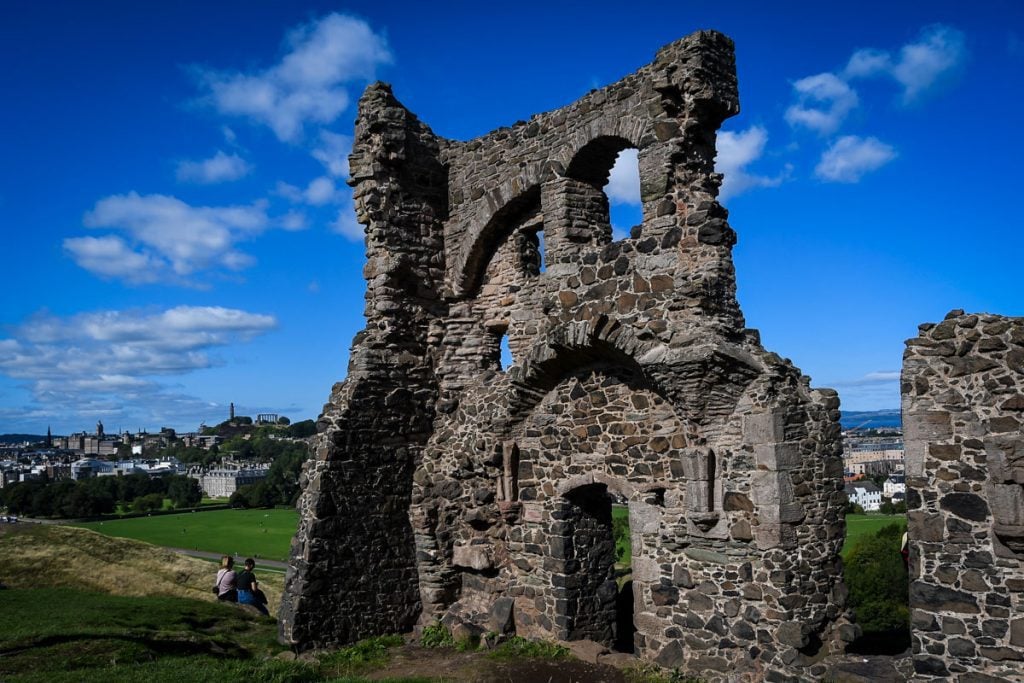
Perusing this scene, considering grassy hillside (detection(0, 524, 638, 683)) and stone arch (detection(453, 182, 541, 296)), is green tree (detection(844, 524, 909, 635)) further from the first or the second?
stone arch (detection(453, 182, 541, 296))

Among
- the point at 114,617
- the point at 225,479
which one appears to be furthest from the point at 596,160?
the point at 225,479

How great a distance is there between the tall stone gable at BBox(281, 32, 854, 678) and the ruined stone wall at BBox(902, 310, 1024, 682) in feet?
5.01

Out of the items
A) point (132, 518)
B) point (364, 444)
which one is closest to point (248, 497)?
point (132, 518)

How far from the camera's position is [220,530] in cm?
5728

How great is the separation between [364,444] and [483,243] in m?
3.59

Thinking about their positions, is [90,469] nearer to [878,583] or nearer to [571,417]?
[878,583]

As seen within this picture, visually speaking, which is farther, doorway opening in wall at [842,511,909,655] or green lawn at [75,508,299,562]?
green lawn at [75,508,299,562]

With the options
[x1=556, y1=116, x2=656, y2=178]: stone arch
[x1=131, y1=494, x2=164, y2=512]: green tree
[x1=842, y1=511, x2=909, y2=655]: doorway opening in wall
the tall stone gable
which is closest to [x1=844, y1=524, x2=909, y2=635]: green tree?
[x1=842, y1=511, x2=909, y2=655]: doorway opening in wall

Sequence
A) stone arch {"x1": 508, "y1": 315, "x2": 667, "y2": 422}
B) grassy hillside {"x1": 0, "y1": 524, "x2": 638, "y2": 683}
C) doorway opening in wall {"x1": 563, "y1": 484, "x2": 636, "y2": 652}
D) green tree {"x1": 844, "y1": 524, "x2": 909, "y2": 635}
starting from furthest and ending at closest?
1. green tree {"x1": 844, "y1": 524, "x2": 909, "y2": 635}
2. doorway opening in wall {"x1": 563, "y1": 484, "x2": 636, "y2": 652}
3. stone arch {"x1": 508, "y1": 315, "x2": 667, "y2": 422}
4. grassy hillside {"x1": 0, "y1": 524, "x2": 638, "y2": 683}

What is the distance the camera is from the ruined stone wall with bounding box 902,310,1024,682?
6.48m

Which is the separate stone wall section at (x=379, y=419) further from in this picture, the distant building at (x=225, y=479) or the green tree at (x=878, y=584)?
the distant building at (x=225, y=479)

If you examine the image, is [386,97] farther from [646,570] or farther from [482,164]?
[646,570]

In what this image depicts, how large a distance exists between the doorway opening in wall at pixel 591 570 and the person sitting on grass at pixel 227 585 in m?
6.87

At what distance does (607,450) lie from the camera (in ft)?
33.1
